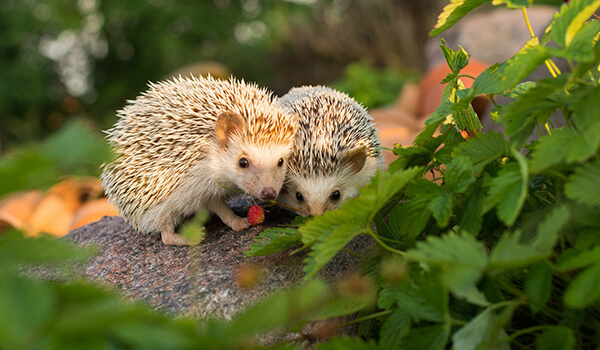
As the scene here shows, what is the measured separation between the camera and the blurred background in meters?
13.3

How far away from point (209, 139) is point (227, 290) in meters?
0.89

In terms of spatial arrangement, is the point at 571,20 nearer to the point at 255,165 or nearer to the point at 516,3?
the point at 516,3

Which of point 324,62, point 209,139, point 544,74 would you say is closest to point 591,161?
point 209,139

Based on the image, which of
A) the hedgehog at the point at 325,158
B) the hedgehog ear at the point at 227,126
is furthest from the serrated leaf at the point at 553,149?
the hedgehog ear at the point at 227,126

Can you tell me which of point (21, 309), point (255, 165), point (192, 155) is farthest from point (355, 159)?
point (21, 309)

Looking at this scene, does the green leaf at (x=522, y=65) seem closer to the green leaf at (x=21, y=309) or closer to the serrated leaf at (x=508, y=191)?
the serrated leaf at (x=508, y=191)

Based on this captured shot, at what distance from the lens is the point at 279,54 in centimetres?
1395

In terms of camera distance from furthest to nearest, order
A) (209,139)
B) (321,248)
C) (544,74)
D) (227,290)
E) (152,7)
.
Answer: (152,7)
(544,74)
(209,139)
(227,290)
(321,248)

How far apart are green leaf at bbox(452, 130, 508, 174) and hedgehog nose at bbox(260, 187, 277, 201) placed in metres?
0.99

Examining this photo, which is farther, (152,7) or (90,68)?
(90,68)

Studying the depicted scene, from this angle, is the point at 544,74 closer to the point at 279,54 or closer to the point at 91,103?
the point at 279,54

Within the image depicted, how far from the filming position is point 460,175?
140 centimetres

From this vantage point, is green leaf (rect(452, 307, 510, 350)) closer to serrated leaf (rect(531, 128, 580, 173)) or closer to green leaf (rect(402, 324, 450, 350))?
green leaf (rect(402, 324, 450, 350))

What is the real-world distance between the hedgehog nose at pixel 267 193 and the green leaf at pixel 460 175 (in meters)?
1.03
